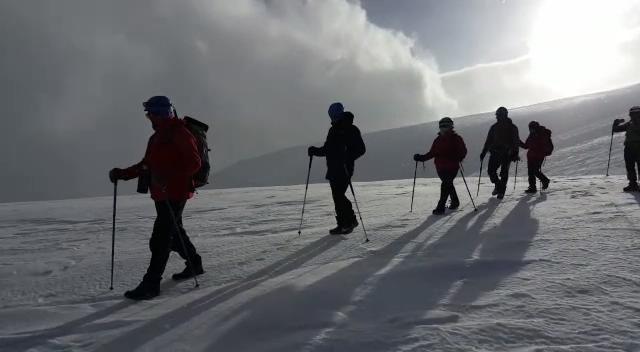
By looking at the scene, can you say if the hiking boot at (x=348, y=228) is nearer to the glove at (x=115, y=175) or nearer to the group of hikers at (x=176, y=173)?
the group of hikers at (x=176, y=173)

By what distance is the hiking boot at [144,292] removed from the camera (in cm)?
418

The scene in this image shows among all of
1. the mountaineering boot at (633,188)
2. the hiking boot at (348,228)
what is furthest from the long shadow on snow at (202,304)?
the mountaineering boot at (633,188)

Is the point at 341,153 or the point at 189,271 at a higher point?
the point at 341,153

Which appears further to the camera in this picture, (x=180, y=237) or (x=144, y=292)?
(x=180, y=237)

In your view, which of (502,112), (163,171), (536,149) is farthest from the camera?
(536,149)

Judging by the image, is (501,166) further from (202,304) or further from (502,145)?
(202,304)

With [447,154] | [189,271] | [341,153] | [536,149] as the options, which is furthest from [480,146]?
[189,271]

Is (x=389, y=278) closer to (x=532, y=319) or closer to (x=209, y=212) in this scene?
(x=532, y=319)

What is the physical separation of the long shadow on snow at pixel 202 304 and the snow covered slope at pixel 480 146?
2109cm

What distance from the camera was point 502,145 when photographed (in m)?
10.3

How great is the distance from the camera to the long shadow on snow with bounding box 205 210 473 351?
3.02 meters

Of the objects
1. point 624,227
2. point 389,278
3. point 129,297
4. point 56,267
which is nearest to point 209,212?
point 56,267

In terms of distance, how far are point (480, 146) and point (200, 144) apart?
2491 inches

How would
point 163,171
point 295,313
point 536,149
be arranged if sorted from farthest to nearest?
point 536,149
point 163,171
point 295,313
